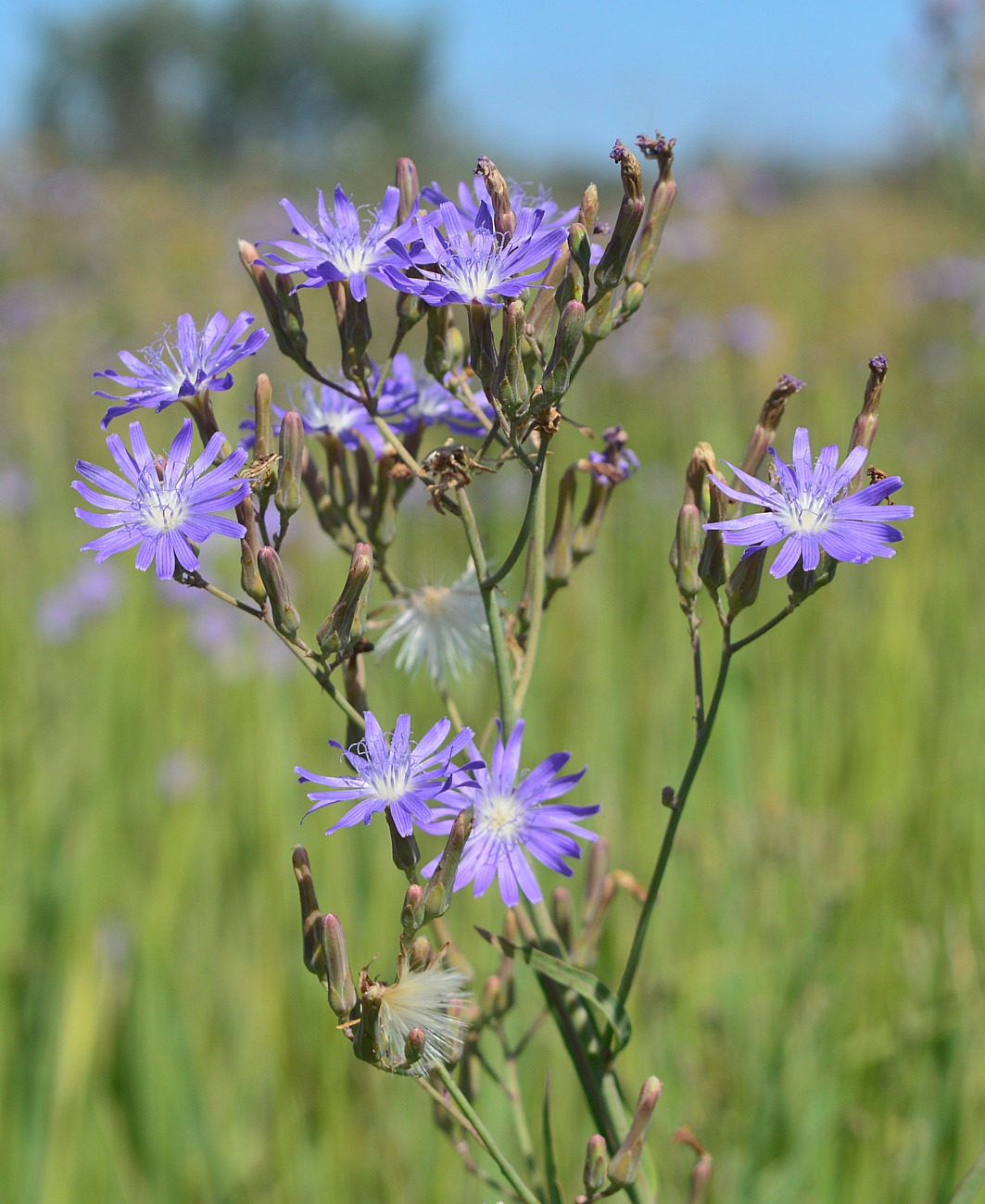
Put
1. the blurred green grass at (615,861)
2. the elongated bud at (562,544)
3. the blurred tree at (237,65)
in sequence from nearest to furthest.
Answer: the elongated bud at (562,544)
the blurred green grass at (615,861)
the blurred tree at (237,65)

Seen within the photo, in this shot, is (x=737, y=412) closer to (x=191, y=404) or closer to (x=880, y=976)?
(x=880, y=976)

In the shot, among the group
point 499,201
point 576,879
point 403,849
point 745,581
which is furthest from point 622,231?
point 576,879

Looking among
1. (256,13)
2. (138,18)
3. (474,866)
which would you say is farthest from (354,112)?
(474,866)

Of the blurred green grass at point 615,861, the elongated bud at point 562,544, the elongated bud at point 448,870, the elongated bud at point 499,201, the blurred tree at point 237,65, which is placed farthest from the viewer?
the blurred tree at point 237,65

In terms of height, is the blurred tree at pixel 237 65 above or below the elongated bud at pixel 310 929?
above

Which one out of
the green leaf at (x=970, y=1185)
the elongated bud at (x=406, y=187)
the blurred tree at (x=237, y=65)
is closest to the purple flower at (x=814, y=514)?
the elongated bud at (x=406, y=187)

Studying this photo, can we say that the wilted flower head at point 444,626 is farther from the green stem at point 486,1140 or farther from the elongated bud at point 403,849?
the green stem at point 486,1140
